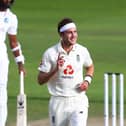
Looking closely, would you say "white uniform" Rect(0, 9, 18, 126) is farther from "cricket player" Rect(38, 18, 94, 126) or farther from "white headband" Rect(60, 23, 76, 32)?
"white headband" Rect(60, 23, 76, 32)

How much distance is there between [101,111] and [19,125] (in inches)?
154

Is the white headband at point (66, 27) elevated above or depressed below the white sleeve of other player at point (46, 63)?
above

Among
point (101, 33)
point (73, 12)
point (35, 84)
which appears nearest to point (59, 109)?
point (35, 84)

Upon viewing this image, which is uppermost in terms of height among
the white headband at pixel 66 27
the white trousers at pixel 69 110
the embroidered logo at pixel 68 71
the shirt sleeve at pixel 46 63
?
the white headband at pixel 66 27

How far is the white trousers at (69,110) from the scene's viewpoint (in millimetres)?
9516

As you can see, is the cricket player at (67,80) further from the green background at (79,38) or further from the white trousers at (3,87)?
the green background at (79,38)

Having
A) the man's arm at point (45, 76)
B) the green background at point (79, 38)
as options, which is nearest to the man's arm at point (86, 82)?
the man's arm at point (45, 76)

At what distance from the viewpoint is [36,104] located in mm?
14758

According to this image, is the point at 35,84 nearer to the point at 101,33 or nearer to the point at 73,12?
the point at 101,33

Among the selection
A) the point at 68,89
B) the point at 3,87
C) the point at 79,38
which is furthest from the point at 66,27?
the point at 79,38

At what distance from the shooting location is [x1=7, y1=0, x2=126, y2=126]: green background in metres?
15.3

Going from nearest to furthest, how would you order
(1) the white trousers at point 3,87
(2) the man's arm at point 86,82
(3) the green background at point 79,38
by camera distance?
1. (2) the man's arm at point 86,82
2. (1) the white trousers at point 3,87
3. (3) the green background at point 79,38

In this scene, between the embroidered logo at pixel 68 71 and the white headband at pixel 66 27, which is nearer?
the embroidered logo at pixel 68 71

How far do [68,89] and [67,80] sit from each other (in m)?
0.11
